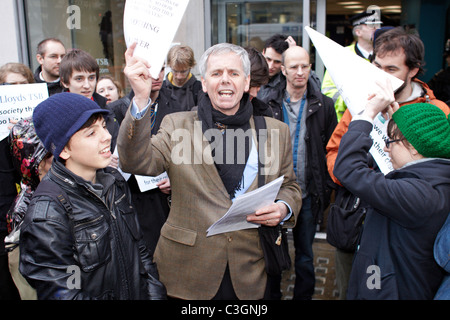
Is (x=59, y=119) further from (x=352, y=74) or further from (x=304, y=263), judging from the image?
(x=304, y=263)

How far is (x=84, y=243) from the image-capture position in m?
1.88

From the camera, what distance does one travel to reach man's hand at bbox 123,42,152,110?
1.97 m

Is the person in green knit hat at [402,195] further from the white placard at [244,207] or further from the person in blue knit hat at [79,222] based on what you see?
the person in blue knit hat at [79,222]

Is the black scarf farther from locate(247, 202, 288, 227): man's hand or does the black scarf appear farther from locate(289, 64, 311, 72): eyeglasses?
locate(289, 64, 311, 72): eyeglasses

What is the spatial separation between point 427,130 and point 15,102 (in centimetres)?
297

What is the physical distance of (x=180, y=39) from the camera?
21.0ft

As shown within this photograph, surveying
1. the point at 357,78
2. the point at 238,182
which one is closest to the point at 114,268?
the point at 238,182

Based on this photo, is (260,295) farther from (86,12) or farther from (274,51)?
(86,12)

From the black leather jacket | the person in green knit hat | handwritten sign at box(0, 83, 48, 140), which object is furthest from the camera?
handwritten sign at box(0, 83, 48, 140)

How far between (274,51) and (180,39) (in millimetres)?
2260

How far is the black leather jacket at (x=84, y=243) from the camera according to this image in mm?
1758

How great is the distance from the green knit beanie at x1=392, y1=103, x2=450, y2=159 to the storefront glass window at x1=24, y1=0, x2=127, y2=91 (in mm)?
5710

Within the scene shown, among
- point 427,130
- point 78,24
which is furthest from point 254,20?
point 427,130

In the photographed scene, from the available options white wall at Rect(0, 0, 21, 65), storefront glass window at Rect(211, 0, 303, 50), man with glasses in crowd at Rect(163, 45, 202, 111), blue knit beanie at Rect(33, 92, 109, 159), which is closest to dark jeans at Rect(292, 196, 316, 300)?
man with glasses in crowd at Rect(163, 45, 202, 111)
